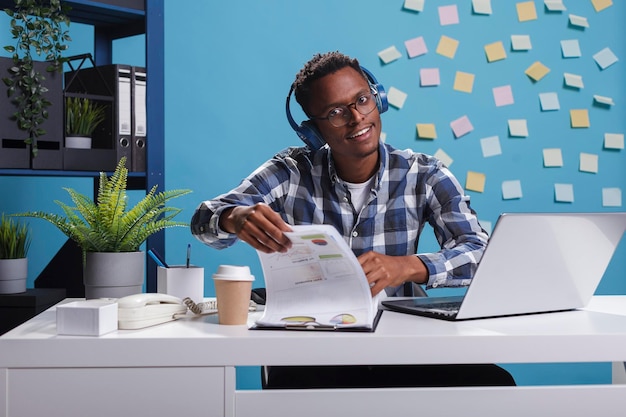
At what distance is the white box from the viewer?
1.19m

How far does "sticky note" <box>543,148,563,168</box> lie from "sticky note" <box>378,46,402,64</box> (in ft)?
2.42

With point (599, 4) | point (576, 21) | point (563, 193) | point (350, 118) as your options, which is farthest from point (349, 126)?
point (599, 4)

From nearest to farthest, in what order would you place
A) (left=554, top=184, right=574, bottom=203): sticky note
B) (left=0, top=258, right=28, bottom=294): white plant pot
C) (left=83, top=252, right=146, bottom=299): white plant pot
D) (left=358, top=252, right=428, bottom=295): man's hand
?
1. (left=358, top=252, right=428, bottom=295): man's hand
2. (left=83, top=252, right=146, bottom=299): white plant pot
3. (left=0, top=258, right=28, bottom=294): white plant pot
4. (left=554, top=184, right=574, bottom=203): sticky note

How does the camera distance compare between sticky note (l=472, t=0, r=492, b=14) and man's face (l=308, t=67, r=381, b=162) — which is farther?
sticky note (l=472, t=0, r=492, b=14)

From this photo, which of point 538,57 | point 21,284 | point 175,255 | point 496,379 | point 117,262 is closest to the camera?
point 496,379

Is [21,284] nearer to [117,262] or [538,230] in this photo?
[117,262]

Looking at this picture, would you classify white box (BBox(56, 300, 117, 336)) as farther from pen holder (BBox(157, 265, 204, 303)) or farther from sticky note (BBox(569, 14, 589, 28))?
sticky note (BBox(569, 14, 589, 28))

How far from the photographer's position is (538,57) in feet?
10.5

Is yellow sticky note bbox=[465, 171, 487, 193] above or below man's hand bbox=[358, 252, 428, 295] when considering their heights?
above

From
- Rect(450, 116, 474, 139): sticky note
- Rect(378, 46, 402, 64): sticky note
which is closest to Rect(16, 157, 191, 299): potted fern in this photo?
Rect(378, 46, 402, 64): sticky note

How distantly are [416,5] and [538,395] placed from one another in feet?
7.27

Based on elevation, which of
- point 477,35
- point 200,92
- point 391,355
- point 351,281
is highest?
point 477,35

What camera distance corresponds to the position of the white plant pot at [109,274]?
167cm

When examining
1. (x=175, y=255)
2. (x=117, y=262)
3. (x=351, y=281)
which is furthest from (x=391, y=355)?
(x=175, y=255)
